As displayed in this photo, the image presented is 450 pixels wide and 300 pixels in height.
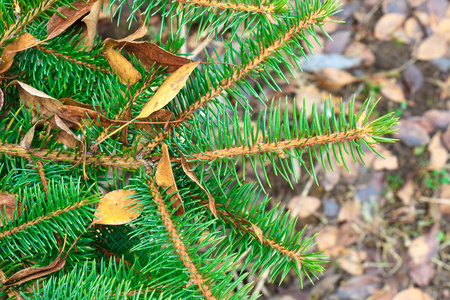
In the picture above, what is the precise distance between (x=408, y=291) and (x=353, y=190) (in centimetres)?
49

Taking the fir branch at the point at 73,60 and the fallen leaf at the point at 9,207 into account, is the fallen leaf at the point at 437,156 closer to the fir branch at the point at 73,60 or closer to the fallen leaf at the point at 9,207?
the fir branch at the point at 73,60

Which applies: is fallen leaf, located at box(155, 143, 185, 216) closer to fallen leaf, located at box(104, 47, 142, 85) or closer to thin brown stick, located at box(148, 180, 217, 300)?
thin brown stick, located at box(148, 180, 217, 300)

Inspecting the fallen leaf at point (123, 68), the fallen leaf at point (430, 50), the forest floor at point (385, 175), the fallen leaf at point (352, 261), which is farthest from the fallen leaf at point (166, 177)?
the fallen leaf at point (430, 50)

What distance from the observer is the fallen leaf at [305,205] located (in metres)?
1.71

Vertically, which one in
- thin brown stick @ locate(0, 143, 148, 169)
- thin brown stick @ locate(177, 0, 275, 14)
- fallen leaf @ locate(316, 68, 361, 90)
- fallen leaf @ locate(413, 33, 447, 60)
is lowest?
thin brown stick @ locate(0, 143, 148, 169)

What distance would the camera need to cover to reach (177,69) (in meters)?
0.70

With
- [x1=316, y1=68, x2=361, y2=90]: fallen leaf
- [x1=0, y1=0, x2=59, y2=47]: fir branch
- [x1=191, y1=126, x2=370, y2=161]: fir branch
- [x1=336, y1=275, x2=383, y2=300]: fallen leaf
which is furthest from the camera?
[x1=316, y1=68, x2=361, y2=90]: fallen leaf

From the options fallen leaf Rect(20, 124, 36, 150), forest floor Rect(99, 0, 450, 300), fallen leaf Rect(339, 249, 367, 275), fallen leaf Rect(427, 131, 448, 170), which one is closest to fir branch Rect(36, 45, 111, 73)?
fallen leaf Rect(20, 124, 36, 150)

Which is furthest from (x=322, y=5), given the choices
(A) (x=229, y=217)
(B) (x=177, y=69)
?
(A) (x=229, y=217)

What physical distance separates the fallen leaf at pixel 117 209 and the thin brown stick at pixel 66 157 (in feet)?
0.18

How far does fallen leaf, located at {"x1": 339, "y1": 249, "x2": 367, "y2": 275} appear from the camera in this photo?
5.57ft

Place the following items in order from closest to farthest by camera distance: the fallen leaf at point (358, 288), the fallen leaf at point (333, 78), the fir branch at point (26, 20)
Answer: the fir branch at point (26, 20)
the fallen leaf at point (358, 288)
the fallen leaf at point (333, 78)

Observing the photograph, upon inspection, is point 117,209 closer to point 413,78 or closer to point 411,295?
point 411,295

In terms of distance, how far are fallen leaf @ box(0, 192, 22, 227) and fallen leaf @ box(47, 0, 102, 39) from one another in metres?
0.30
